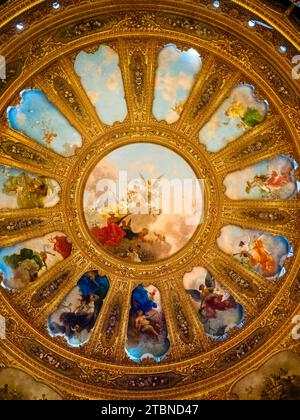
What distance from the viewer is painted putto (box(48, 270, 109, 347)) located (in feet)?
64.6

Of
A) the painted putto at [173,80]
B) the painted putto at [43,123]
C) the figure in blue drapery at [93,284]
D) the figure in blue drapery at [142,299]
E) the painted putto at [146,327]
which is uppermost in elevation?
the painted putto at [173,80]

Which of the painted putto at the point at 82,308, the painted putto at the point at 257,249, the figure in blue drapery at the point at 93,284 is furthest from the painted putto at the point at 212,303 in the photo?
the painted putto at the point at 82,308

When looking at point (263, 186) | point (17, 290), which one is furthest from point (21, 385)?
point (263, 186)

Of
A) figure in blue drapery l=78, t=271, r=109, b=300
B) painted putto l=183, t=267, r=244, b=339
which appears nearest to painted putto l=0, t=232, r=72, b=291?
figure in blue drapery l=78, t=271, r=109, b=300

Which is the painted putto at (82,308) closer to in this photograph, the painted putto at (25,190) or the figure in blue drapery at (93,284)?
the figure in blue drapery at (93,284)

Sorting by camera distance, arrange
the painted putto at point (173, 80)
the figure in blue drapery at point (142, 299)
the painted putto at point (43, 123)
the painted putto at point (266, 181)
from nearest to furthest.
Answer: the painted putto at point (173, 80)
the painted putto at point (43, 123)
the painted putto at point (266, 181)
the figure in blue drapery at point (142, 299)

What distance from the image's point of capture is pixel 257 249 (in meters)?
19.6

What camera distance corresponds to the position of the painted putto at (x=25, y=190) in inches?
740

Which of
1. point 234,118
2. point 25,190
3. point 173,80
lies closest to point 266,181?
point 234,118

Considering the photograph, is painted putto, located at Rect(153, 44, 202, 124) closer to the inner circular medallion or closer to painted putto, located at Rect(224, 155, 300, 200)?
the inner circular medallion

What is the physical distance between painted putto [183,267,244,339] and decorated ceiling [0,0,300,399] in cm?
4

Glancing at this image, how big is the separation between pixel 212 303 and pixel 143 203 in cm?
385

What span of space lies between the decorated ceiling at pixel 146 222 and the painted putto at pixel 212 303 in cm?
4
